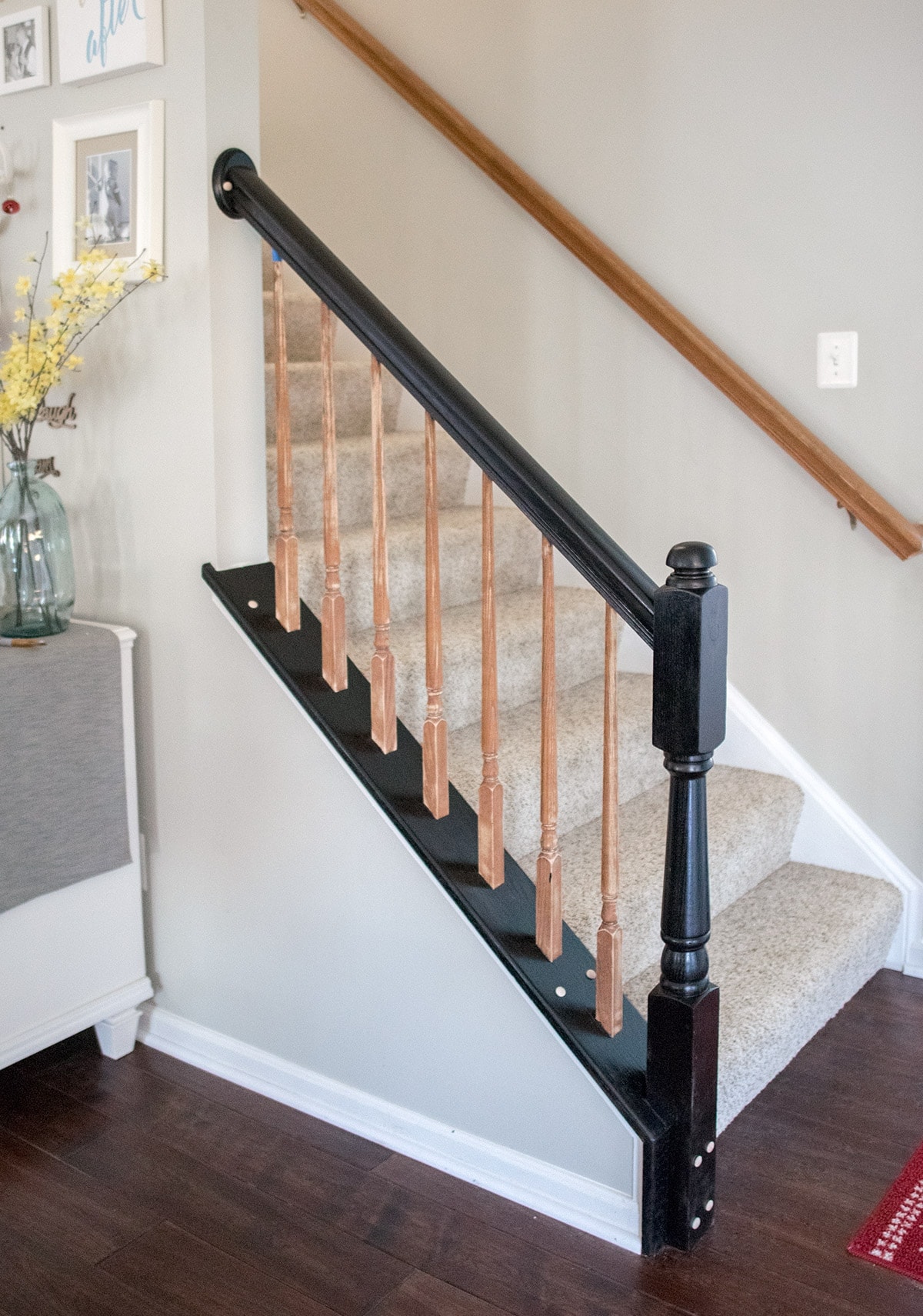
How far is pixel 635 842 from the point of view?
96.1 inches

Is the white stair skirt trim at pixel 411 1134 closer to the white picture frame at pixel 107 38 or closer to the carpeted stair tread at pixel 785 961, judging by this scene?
the carpeted stair tread at pixel 785 961

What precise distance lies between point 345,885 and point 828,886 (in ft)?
3.90

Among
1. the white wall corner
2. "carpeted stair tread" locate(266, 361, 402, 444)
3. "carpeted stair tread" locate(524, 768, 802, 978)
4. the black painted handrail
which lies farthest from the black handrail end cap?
the white wall corner

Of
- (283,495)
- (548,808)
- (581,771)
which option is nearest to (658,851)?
(581,771)

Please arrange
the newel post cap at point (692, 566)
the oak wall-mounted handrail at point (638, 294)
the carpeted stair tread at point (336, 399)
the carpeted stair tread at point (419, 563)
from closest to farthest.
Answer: the newel post cap at point (692, 566) < the carpeted stair tread at point (419, 563) < the oak wall-mounted handrail at point (638, 294) < the carpeted stair tread at point (336, 399)

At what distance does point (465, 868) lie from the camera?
197 cm

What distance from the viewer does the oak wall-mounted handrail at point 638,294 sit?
256cm

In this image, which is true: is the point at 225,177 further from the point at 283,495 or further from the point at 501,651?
the point at 501,651

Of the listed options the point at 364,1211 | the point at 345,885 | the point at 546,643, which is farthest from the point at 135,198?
the point at 364,1211

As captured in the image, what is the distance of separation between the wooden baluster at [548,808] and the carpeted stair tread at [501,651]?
33cm

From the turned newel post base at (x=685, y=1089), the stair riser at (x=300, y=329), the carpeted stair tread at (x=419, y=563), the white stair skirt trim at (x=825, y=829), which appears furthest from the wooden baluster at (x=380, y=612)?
the stair riser at (x=300, y=329)

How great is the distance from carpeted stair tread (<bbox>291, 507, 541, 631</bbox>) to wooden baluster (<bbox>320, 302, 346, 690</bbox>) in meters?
0.25

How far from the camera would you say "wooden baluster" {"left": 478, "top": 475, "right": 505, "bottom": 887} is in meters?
1.85

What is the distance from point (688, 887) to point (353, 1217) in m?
0.75
